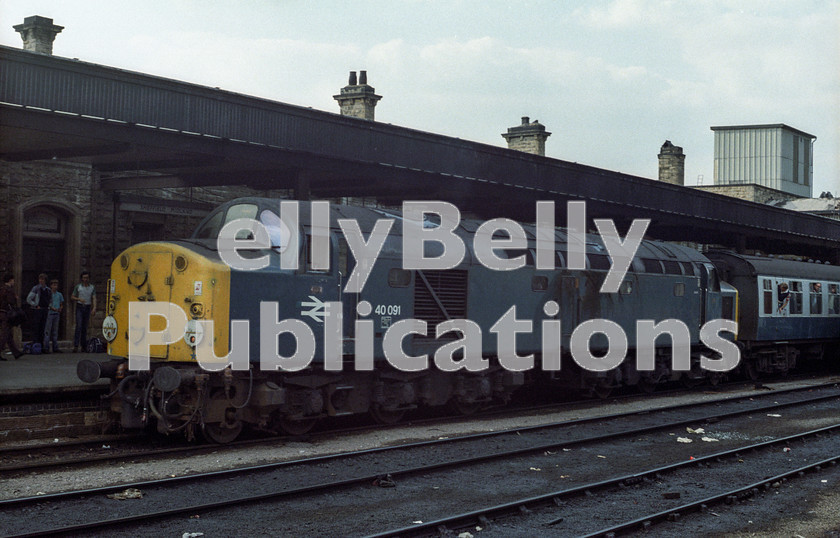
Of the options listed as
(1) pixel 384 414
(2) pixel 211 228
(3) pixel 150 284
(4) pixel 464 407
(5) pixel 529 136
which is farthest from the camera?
(5) pixel 529 136

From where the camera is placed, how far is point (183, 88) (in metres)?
14.5

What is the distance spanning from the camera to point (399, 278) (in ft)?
43.5

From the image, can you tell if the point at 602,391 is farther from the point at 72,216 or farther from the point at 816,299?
the point at 72,216

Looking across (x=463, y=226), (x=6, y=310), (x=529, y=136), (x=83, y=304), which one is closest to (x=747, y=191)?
(x=529, y=136)

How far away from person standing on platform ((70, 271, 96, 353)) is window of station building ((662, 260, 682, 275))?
11.7 m

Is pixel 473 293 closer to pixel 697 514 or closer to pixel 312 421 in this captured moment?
pixel 312 421

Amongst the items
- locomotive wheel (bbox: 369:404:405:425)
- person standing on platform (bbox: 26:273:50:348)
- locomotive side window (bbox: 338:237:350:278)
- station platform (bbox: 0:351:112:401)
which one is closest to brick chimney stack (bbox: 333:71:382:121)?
person standing on platform (bbox: 26:273:50:348)

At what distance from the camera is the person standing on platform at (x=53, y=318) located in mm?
16625

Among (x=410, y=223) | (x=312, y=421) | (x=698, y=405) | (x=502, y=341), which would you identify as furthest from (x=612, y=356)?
(x=312, y=421)

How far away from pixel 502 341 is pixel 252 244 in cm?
539

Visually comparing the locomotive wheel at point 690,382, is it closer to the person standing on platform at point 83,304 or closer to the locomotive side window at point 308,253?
the locomotive side window at point 308,253

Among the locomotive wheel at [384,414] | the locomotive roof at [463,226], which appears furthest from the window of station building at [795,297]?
the locomotive wheel at [384,414]

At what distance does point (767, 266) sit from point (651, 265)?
604 cm

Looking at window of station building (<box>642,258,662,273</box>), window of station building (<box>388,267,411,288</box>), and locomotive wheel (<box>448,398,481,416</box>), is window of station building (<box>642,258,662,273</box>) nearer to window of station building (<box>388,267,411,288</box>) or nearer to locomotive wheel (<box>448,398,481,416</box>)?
locomotive wheel (<box>448,398,481,416</box>)
